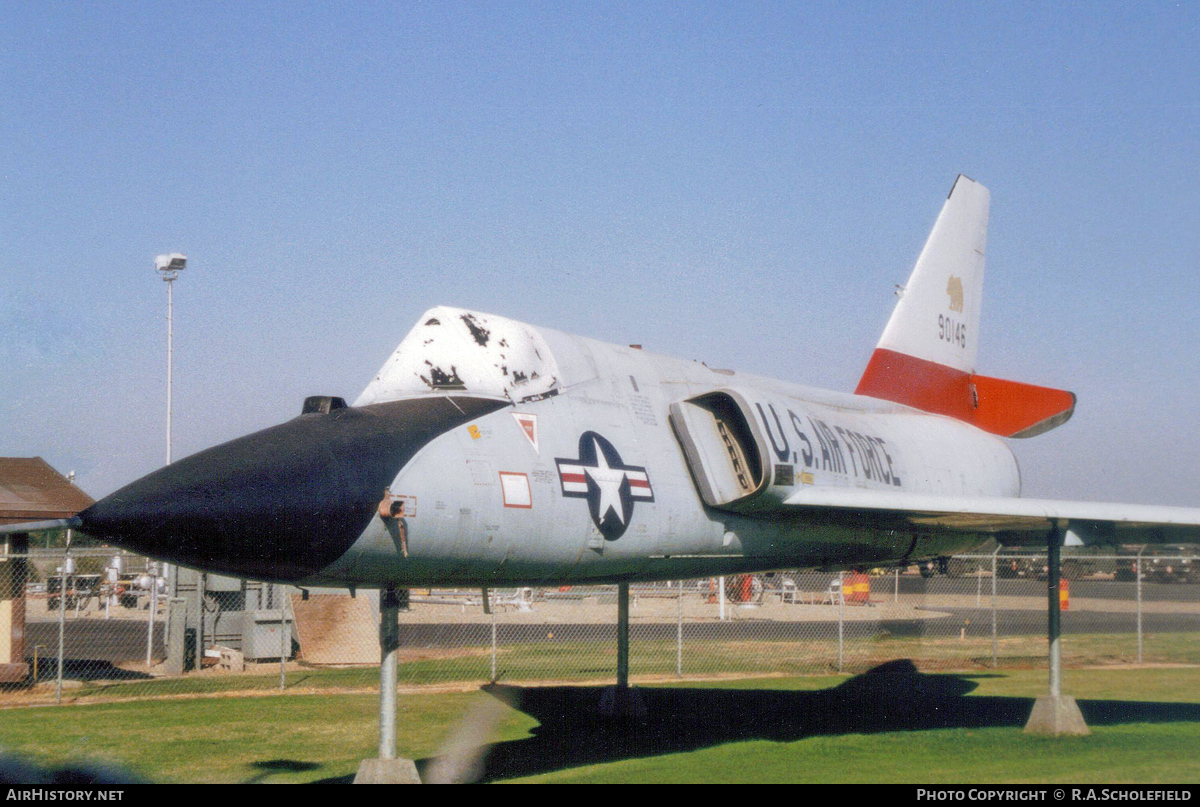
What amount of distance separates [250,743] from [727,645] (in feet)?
43.6

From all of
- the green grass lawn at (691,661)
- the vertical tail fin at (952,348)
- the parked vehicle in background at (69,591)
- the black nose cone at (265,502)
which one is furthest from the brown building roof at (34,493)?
the parked vehicle in background at (69,591)

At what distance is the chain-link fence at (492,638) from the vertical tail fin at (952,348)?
8.80 feet

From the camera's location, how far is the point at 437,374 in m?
8.49

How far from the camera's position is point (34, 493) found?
16.5 meters

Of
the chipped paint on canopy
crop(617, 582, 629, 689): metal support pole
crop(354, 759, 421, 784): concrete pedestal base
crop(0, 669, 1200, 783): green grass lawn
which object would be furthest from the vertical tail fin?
crop(354, 759, 421, 784): concrete pedestal base

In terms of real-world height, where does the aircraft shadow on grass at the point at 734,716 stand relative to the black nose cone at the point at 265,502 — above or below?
below

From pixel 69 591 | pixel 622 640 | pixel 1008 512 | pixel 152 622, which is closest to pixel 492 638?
pixel 622 640

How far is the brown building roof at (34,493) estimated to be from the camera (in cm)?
1569

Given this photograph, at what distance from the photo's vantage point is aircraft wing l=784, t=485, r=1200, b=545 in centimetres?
1056

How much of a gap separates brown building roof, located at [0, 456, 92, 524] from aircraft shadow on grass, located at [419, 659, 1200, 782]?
22.6ft

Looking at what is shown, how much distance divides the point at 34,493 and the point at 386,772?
11.3 m

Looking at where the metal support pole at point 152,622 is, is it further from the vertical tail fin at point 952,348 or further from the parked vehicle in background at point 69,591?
the parked vehicle in background at point 69,591

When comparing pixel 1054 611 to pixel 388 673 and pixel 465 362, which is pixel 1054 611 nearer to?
pixel 465 362
